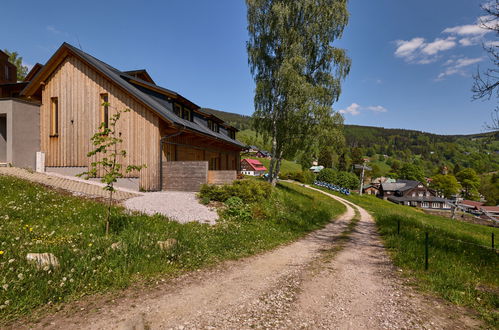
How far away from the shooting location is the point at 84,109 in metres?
16.6

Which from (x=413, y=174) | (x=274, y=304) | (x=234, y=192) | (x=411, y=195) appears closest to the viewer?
(x=274, y=304)

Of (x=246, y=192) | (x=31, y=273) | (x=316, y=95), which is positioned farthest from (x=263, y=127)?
(x=31, y=273)

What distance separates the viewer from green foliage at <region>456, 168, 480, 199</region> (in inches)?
4269

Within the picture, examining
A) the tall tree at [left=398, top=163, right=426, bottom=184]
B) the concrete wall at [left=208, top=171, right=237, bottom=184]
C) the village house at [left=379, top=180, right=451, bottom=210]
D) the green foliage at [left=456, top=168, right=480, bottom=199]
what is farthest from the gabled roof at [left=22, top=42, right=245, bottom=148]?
the green foliage at [left=456, top=168, right=480, bottom=199]

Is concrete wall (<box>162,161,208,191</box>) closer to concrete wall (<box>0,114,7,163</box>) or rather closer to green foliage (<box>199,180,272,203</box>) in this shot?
green foliage (<box>199,180,272,203</box>)

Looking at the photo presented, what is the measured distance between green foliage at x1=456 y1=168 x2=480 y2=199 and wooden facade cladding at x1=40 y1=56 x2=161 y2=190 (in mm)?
138171

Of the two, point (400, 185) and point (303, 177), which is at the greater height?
point (303, 177)

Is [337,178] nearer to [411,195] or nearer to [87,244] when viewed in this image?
[411,195]

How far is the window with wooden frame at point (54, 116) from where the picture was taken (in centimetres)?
1736

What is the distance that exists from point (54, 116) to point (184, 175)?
10.6 metres

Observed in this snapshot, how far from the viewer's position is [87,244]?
6102 millimetres

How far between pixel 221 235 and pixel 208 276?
A: 113 inches

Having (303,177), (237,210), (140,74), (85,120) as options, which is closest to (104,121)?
(85,120)

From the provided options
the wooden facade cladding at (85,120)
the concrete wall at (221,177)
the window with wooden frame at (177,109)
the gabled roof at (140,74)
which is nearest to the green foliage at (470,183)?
the concrete wall at (221,177)
